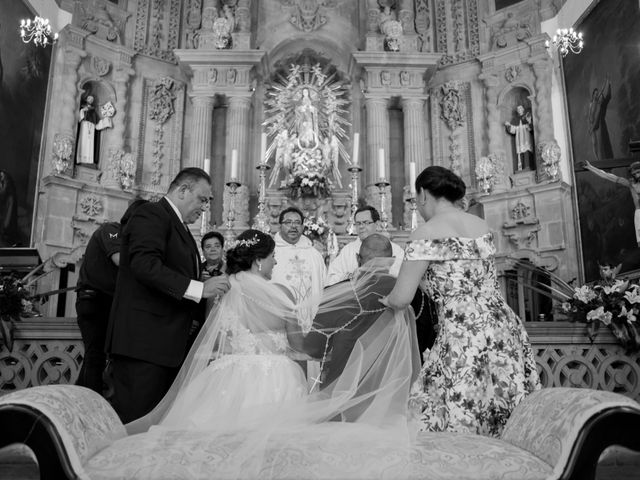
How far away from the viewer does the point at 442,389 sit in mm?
3119

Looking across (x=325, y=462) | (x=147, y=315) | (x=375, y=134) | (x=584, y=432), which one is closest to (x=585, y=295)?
(x=584, y=432)

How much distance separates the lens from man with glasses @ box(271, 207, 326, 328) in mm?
6941

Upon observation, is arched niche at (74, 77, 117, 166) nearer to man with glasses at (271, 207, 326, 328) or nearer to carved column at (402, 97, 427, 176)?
carved column at (402, 97, 427, 176)

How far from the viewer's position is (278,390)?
3.35 metres

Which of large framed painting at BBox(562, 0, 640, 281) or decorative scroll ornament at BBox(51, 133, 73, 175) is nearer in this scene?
large framed painting at BBox(562, 0, 640, 281)

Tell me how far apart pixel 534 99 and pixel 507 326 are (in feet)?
34.9

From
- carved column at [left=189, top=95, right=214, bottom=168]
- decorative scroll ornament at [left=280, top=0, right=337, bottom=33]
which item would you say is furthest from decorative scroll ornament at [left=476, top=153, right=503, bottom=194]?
carved column at [left=189, top=95, right=214, bottom=168]

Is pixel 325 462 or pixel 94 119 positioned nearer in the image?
pixel 325 462

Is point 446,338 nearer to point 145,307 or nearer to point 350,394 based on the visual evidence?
point 350,394

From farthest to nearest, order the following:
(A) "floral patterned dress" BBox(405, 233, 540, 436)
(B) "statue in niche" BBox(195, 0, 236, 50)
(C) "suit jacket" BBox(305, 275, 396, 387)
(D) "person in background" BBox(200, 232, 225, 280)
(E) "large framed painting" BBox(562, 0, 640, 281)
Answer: (B) "statue in niche" BBox(195, 0, 236, 50), (E) "large framed painting" BBox(562, 0, 640, 281), (D) "person in background" BBox(200, 232, 225, 280), (C) "suit jacket" BBox(305, 275, 396, 387), (A) "floral patterned dress" BBox(405, 233, 540, 436)

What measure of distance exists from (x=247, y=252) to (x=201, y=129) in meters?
9.68

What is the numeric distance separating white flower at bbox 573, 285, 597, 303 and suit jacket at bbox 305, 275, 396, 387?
7.17 feet

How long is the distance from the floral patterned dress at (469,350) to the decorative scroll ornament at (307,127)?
345 inches

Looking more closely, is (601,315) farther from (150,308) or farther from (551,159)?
(551,159)
